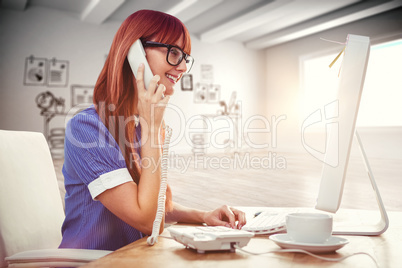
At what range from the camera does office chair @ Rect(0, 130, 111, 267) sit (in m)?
0.70

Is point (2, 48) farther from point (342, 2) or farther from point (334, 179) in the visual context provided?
point (334, 179)

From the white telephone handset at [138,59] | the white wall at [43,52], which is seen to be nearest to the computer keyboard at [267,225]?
the white telephone handset at [138,59]

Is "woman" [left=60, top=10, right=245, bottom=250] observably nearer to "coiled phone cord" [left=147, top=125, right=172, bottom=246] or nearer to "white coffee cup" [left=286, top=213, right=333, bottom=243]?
"coiled phone cord" [left=147, top=125, right=172, bottom=246]

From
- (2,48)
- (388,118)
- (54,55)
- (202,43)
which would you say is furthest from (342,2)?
(2,48)

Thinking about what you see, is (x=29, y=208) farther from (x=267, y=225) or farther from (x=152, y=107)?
(x=267, y=225)

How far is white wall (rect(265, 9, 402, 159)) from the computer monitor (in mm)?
7706

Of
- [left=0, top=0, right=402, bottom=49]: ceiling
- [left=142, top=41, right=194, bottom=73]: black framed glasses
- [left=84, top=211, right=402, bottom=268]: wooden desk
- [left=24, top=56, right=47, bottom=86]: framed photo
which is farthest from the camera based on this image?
[left=24, top=56, right=47, bottom=86]: framed photo

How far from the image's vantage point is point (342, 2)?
22.7 feet

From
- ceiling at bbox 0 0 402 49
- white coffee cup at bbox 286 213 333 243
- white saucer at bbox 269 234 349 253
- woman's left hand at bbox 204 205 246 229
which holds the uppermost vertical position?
ceiling at bbox 0 0 402 49

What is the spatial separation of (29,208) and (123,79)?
403mm

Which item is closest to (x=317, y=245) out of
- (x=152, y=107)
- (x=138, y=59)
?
(x=152, y=107)

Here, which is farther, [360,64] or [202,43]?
[202,43]

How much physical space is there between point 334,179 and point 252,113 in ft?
32.1

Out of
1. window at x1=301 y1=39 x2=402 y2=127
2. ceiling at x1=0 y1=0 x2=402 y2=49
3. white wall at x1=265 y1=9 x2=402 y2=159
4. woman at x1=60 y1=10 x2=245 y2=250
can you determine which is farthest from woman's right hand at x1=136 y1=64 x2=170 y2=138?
white wall at x1=265 y1=9 x2=402 y2=159
